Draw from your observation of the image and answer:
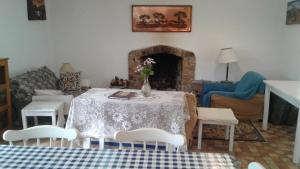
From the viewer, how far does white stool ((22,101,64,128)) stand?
3459mm

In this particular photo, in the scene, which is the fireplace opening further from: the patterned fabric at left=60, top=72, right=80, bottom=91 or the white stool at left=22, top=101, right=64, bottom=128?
the white stool at left=22, top=101, right=64, bottom=128

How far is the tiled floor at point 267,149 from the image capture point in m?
3.01

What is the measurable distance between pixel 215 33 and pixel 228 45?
1.14 feet

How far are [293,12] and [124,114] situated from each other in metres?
3.48

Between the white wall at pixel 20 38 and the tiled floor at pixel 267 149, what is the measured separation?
313cm

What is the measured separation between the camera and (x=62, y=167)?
1.32 m

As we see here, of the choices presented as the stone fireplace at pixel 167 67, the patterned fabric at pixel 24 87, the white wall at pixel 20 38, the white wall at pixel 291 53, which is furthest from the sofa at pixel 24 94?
the white wall at pixel 291 53

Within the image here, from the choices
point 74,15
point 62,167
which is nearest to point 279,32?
point 74,15

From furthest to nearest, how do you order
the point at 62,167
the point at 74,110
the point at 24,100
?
1. the point at 24,100
2. the point at 74,110
3. the point at 62,167

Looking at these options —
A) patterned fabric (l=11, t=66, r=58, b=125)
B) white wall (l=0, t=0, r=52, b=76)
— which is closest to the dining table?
patterned fabric (l=11, t=66, r=58, b=125)

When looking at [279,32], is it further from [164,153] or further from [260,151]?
[164,153]

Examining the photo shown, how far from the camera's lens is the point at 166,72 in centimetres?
564

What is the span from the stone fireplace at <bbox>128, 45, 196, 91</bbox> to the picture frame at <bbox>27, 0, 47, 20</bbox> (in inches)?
71.5

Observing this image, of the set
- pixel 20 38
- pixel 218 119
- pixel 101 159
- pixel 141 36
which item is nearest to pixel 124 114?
pixel 218 119
